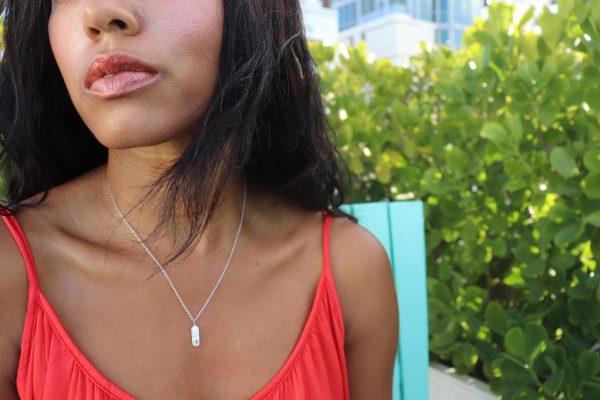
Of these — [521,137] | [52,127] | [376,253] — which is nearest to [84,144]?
[52,127]

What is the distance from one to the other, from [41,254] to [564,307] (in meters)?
1.31

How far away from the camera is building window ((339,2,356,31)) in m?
37.5

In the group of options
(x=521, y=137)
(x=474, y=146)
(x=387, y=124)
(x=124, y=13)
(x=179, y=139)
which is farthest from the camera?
(x=387, y=124)

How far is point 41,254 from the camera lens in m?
1.16

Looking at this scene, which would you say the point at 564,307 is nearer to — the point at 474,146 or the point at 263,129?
the point at 474,146

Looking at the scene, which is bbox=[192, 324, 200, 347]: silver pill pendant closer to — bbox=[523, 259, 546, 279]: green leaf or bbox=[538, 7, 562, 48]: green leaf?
bbox=[523, 259, 546, 279]: green leaf

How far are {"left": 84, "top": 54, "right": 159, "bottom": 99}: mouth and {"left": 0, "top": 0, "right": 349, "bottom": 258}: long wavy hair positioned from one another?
131 millimetres

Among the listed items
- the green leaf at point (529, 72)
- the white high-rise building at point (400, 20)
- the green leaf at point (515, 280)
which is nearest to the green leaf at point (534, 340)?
the green leaf at point (515, 280)

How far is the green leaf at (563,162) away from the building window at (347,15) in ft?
123

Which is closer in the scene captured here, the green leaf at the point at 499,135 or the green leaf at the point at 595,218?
the green leaf at the point at 595,218

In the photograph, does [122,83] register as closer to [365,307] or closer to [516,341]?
[365,307]

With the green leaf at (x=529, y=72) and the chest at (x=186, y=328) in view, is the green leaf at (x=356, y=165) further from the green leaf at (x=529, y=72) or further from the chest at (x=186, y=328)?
the chest at (x=186, y=328)

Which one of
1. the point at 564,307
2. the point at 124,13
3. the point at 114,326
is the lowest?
the point at 564,307

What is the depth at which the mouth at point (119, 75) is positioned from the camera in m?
0.95
